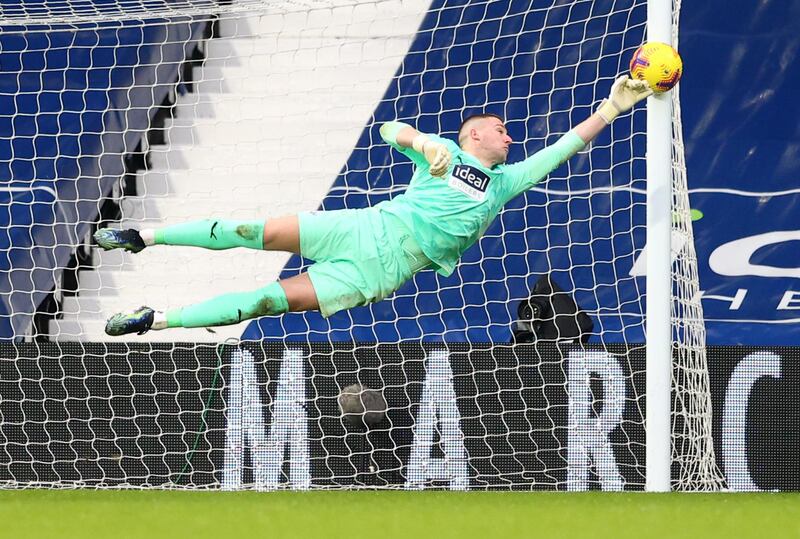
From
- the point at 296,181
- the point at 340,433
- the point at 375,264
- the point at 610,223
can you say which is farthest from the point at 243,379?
the point at 610,223

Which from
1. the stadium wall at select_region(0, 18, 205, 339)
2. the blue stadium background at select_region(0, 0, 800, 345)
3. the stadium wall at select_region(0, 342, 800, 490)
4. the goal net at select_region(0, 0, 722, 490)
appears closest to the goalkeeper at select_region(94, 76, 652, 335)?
the goal net at select_region(0, 0, 722, 490)

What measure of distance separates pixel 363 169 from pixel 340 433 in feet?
6.99

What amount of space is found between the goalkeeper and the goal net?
721 millimetres

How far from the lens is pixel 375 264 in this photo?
489 cm

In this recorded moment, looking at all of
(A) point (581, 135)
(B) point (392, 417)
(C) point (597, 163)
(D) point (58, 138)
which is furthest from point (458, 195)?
(D) point (58, 138)

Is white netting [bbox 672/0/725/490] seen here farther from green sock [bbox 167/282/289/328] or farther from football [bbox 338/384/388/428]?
green sock [bbox 167/282/289/328]

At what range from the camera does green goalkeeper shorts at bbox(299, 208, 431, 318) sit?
4.85m

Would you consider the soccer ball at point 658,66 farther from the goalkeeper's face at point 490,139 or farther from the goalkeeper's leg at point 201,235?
the goalkeeper's leg at point 201,235

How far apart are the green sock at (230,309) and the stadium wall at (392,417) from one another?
3.15ft

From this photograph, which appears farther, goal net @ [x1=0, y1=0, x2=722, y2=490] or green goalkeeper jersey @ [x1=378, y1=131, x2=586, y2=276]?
goal net @ [x1=0, y1=0, x2=722, y2=490]

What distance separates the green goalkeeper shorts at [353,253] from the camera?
15.9ft

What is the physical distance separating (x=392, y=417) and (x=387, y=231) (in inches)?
46.0

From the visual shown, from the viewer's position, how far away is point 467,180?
4.88m

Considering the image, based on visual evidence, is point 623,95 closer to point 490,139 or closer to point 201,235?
point 490,139
